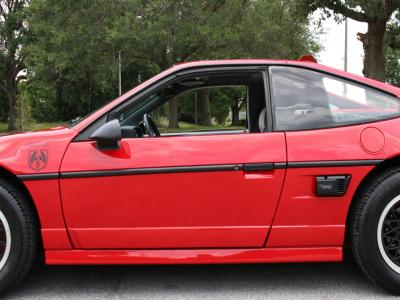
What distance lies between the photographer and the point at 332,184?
10.2 feet

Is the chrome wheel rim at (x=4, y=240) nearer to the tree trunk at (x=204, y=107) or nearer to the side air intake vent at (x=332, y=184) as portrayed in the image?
the side air intake vent at (x=332, y=184)

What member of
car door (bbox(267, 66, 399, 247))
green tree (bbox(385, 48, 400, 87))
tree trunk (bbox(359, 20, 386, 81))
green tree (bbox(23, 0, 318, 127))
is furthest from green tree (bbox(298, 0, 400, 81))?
green tree (bbox(385, 48, 400, 87))

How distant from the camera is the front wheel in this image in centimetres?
313

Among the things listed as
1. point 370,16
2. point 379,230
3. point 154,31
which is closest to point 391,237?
point 379,230

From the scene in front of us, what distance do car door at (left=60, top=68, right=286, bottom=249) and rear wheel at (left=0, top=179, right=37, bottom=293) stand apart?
26 centimetres

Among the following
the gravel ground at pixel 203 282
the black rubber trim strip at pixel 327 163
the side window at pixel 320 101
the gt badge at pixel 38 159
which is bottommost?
the gravel ground at pixel 203 282

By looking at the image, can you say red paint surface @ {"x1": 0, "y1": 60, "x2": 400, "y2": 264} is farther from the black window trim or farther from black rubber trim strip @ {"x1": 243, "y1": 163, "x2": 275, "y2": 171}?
the black window trim

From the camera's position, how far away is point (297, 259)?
3.18 m

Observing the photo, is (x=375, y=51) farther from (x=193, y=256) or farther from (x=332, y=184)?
(x=193, y=256)

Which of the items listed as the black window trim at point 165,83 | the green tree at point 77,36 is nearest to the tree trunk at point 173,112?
the black window trim at point 165,83

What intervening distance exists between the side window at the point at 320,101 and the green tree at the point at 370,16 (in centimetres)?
1031

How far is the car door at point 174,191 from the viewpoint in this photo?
310cm

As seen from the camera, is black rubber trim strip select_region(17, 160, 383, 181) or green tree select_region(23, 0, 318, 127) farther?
green tree select_region(23, 0, 318, 127)

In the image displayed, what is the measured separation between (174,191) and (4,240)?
115cm
